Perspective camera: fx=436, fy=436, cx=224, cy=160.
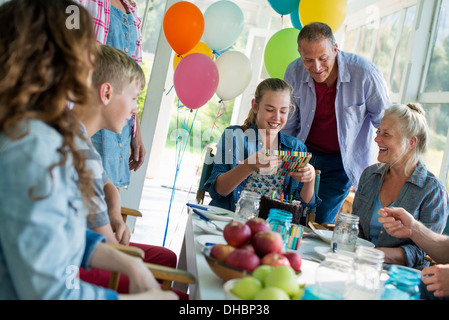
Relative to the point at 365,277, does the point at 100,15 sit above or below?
above

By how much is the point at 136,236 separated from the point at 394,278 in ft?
10.2

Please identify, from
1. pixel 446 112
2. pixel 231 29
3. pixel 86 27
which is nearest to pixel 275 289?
pixel 86 27

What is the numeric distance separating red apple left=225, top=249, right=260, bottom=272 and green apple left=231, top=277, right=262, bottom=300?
0.38 ft

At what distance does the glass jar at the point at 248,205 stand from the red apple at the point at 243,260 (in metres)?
0.64

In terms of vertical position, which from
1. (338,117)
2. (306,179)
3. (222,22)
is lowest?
(306,179)

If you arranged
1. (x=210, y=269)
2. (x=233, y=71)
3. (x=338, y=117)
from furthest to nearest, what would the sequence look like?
(x=233, y=71), (x=338, y=117), (x=210, y=269)

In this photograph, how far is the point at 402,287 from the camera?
0.99 metres

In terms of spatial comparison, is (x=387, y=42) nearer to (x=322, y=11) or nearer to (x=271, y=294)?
(x=322, y=11)

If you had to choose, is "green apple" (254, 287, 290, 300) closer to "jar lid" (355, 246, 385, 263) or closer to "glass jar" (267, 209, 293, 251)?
"jar lid" (355, 246, 385, 263)

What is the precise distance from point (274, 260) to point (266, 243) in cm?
6

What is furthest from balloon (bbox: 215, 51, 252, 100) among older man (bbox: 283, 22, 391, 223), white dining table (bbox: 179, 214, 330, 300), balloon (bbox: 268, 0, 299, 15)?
white dining table (bbox: 179, 214, 330, 300)

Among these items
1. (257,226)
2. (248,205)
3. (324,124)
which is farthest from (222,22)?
(257,226)

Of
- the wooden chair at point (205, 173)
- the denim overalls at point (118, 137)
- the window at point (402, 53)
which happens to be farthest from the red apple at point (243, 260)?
the window at point (402, 53)

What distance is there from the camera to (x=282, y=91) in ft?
7.18
